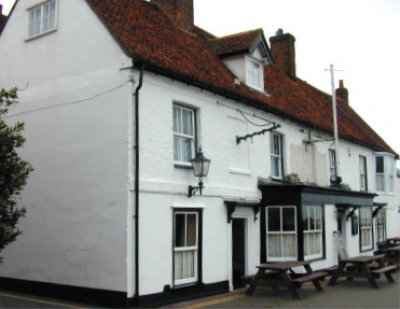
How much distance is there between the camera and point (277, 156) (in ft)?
60.1

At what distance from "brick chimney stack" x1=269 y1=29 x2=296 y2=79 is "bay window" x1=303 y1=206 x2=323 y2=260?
392 inches

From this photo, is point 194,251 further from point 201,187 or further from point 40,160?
point 40,160

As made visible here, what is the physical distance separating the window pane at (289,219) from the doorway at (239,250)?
1495 mm

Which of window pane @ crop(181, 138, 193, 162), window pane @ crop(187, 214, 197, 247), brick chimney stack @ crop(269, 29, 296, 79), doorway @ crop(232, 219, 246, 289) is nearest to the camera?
window pane @ crop(187, 214, 197, 247)

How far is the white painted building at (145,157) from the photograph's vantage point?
12289 millimetres

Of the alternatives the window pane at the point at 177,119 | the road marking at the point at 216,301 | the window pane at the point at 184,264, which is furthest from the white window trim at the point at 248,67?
the road marking at the point at 216,301

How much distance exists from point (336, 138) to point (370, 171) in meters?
6.62

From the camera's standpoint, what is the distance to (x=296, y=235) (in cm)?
1658

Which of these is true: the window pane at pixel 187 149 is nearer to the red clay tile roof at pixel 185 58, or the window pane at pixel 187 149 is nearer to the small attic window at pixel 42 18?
the red clay tile roof at pixel 185 58

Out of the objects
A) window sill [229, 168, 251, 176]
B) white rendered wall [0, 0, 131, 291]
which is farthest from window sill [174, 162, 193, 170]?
window sill [229, 168, 251, 176]

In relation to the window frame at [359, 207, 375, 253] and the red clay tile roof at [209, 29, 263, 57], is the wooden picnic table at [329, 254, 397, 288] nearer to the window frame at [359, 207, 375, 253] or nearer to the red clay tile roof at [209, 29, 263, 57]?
the window frame at [359, 207, 375, 253]

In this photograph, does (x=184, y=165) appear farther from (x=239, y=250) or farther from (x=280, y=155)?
(x=280, y=155)

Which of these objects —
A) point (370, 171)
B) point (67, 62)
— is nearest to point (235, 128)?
point (67, 62)

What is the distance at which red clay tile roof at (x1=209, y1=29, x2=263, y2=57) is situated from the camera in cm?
1763
